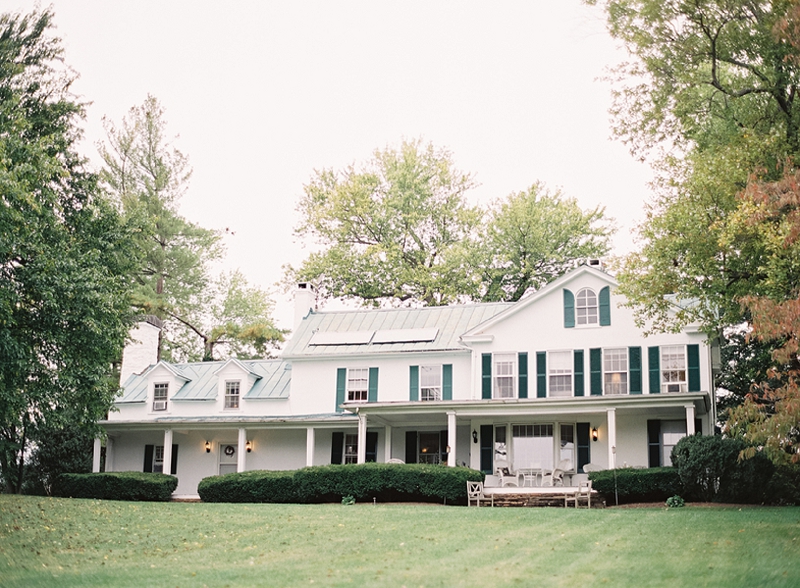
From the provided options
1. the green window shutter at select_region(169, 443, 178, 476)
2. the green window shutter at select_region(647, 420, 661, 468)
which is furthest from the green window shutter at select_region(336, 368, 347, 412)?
the green window shutter at select_region(647, 420, 661, 468)

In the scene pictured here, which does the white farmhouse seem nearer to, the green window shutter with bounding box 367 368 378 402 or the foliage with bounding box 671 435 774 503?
the green window shutter with bounding box 367 368 378 402

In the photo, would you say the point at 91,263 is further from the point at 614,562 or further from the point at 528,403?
the point at 614,562

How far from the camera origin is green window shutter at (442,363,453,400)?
27.0 metres

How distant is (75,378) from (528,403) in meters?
11.7

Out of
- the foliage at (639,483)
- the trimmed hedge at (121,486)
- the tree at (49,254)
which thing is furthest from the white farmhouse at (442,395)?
the tree at (49,254)

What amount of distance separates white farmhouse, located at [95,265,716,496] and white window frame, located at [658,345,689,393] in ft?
0.11

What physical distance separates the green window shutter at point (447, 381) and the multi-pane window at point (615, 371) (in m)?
4.76

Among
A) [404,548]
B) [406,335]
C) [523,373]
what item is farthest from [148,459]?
[404,548]

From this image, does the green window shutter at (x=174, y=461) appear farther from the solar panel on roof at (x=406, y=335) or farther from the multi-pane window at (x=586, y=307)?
the multi-pane window at (x=586, y=307)

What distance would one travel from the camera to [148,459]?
30.3 metres

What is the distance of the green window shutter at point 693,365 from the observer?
78.7ft

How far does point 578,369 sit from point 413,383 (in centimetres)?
527

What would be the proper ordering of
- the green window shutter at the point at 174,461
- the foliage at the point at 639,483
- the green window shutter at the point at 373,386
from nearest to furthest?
the foliage at the point at 639,483 → the green window shutter at the point at 373,386 → the green window shutter at the point at 174,461

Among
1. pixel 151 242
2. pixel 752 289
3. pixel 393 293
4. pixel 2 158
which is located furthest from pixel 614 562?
pixel 151 242
